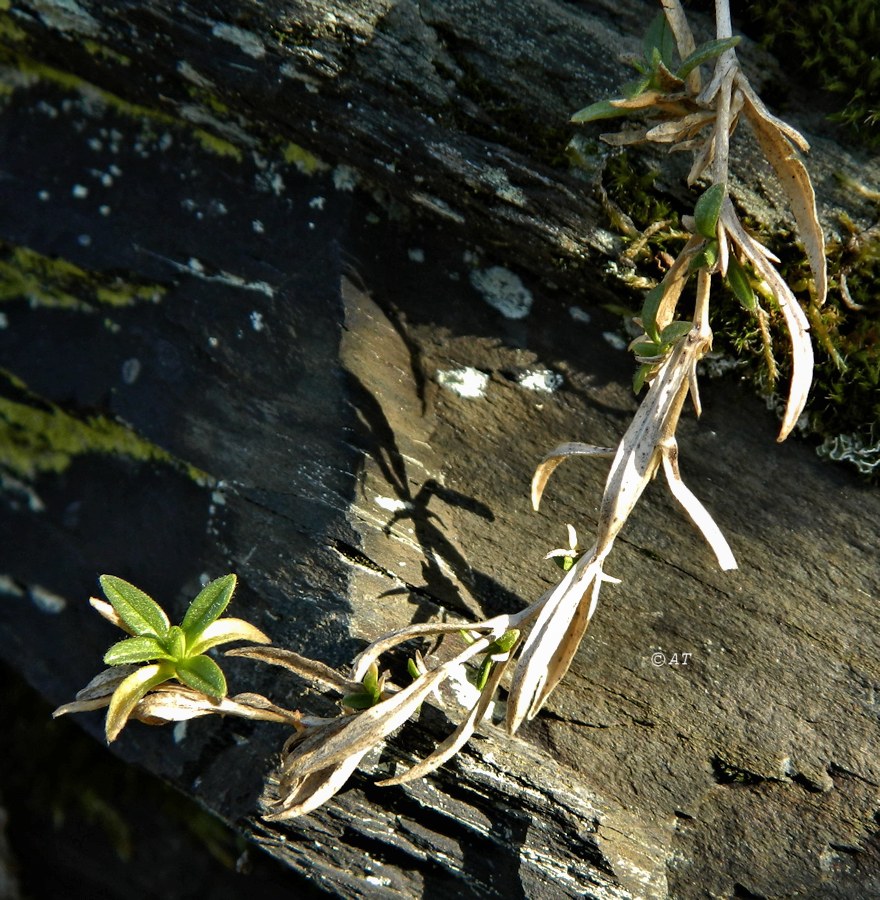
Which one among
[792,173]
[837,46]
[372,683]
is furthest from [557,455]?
[837,46]

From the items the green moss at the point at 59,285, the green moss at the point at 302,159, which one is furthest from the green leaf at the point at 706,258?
the green moss at the point at 59,285

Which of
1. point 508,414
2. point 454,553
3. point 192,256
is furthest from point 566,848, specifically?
point 192,256

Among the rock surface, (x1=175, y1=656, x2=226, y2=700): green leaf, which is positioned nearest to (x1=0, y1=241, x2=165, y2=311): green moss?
the rock surface

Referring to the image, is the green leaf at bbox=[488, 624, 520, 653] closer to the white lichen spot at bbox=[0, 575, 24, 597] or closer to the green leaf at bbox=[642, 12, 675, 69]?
the green leaf at bbox=[642, 12, 675, 69]

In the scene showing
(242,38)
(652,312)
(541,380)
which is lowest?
(541,380)

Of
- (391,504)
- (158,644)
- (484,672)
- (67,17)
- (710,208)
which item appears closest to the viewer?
(710,208)

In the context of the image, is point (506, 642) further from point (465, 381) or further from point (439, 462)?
point (465, 381)

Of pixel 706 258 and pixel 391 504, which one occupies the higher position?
pixel 706 258
